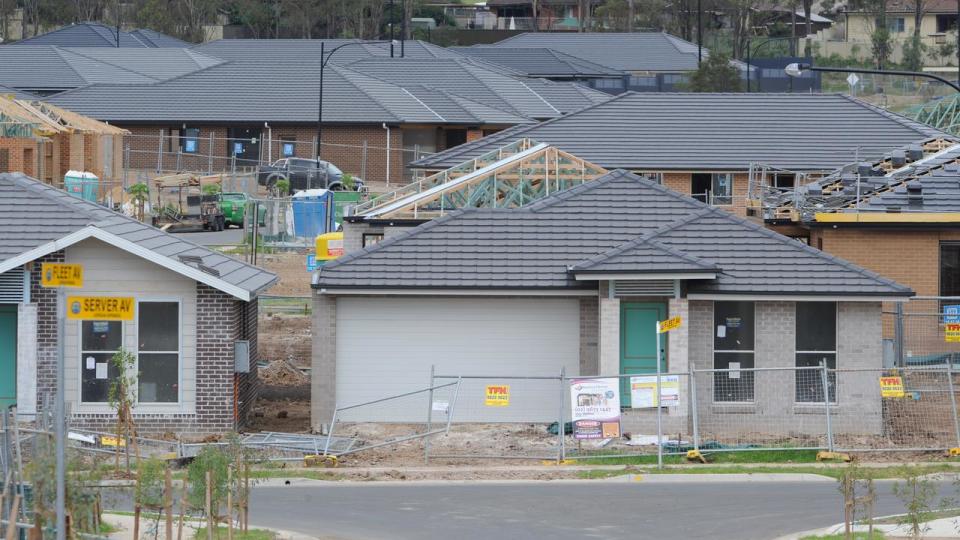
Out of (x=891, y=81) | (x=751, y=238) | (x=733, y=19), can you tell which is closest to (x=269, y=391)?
A: (x=751, y=238)

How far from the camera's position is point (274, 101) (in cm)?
7562

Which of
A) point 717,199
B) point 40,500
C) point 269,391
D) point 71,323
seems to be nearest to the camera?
point 40,500

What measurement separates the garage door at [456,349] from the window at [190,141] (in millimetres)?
46181

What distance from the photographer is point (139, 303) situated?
27625 mm

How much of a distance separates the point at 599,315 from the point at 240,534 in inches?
415

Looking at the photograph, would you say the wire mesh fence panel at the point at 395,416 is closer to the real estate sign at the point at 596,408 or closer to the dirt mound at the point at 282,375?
the real estate sign at the point at 596,408

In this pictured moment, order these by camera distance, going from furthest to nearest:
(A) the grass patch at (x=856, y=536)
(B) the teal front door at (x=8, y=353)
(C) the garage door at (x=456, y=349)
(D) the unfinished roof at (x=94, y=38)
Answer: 1. (D) the unfinished roof at (x=94, y=38)
2. (C) the garage door at (x=456, y=349)
3. (B) the teal front door at (x=8, y=353)
4. (A) the grass patch at (x=856, y=536)

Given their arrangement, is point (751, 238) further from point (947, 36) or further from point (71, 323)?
point (947, 36)

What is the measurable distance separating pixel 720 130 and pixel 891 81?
7159 cm

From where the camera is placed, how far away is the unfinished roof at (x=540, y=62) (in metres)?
106

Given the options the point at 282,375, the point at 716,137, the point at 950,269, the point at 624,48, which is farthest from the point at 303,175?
the point at 624,48

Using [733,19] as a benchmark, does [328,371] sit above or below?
below

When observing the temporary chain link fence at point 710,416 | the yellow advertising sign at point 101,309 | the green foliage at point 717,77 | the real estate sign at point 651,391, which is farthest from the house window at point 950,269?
the green foliage at point 717,77

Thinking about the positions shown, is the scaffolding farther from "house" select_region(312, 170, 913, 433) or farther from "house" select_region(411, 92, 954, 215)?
"house" select_region(411, 92, 954, 215)
